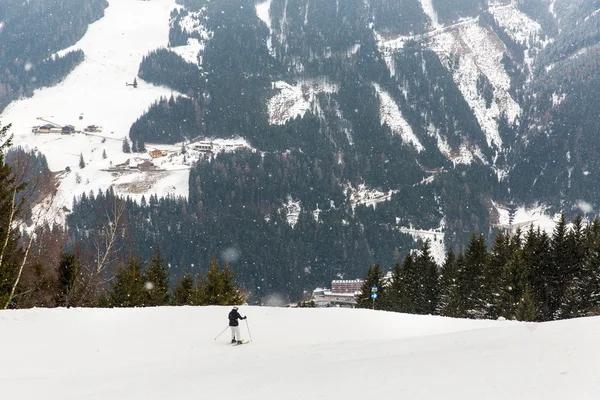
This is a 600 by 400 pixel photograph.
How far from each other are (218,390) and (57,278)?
1028 inches

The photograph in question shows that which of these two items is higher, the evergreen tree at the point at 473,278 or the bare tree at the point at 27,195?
the bare tree at the point at 27,195

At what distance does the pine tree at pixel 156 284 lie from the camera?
45500 millimetres

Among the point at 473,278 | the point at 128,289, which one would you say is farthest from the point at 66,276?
the point at 473,278

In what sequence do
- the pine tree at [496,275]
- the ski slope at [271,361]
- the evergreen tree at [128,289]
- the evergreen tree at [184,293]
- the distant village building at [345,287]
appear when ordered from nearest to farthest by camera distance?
the ski slope at [271,361], the evergreen tree at [128,289], the evergreen tree at [184,293], the pine tree at [496,275], the distant village building at [345,287]

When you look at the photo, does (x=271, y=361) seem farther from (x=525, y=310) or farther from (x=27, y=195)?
(x=525, y=310)

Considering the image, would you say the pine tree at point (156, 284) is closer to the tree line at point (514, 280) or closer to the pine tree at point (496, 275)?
the tree line at point (514, 280)

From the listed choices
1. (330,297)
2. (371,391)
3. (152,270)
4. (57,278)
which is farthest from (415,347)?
(330,297)

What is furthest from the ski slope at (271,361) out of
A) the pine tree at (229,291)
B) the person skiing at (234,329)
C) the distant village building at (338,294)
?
the distant village building at (338,294)

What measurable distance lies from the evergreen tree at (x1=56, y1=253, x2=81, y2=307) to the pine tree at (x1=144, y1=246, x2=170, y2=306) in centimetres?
1082

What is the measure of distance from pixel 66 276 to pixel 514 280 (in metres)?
38.7

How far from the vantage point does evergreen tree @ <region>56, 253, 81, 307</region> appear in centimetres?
3306

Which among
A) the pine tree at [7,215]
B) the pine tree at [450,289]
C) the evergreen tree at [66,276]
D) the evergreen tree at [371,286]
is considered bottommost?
the evergreen tree at [371,286]

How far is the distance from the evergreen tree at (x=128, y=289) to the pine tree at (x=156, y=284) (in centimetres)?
246

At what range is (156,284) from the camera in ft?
155
